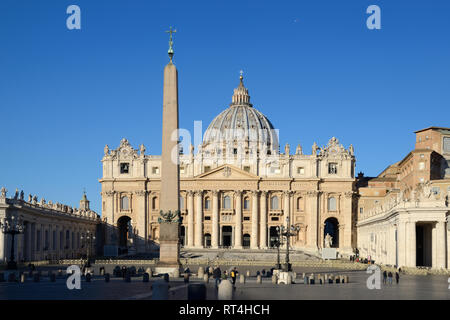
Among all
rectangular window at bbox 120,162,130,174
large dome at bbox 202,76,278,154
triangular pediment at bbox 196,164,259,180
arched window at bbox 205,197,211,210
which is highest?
large dome at bbox 202,76,278,154

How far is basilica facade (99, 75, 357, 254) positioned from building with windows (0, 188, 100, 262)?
420 inches

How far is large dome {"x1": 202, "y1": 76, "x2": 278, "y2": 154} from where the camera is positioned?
460ft

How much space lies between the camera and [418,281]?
45.7 metres

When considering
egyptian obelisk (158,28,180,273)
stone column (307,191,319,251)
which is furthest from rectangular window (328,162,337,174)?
egyptian obelisk (158,28,180,273)

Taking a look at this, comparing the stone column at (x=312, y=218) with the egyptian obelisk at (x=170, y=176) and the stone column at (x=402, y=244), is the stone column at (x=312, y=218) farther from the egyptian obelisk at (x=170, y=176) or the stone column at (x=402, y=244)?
the egyptian obelisk at (x=170, y=176)

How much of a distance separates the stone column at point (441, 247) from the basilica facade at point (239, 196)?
47.9 metres

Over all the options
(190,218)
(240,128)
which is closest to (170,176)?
(190,218)

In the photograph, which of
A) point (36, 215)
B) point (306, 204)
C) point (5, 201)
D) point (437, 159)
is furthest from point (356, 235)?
point (5, 201)

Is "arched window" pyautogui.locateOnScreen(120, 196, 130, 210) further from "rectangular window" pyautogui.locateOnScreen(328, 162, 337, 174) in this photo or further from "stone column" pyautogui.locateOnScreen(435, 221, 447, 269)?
"stone column" pyautogui.locateOnScreen(435, 221, 447, 269)

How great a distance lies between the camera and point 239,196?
10500 centimetres

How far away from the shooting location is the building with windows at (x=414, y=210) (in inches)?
2173

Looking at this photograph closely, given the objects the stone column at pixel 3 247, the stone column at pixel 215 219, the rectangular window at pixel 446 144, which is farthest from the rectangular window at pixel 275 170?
the stone column at pixel 3 247

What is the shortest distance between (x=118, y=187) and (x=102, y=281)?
6673 cm

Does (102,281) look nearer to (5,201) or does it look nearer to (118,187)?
(5,201)
